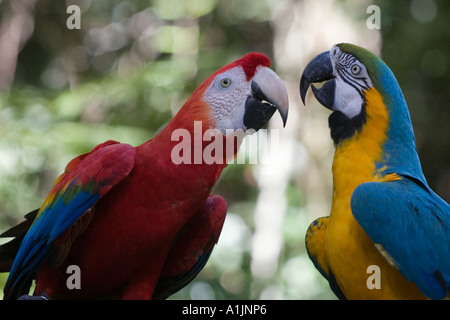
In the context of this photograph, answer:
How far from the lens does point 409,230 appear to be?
1.52m

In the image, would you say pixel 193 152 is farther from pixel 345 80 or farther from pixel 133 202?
pixel 345 80

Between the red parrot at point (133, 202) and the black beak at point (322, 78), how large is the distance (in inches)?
6.4

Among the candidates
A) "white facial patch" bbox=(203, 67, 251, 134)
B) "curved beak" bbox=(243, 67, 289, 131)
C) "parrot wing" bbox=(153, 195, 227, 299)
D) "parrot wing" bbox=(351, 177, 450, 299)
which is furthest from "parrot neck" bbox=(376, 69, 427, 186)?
"parrot wing" bbox=(153, 195, 227, 299)

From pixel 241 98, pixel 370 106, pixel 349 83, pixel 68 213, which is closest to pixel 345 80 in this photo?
pixel 349 83

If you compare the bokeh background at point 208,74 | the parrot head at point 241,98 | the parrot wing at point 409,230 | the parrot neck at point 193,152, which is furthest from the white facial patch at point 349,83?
the bokeh background at point 208,74

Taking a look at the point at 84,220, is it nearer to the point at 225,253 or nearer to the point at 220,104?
the point at 220,104

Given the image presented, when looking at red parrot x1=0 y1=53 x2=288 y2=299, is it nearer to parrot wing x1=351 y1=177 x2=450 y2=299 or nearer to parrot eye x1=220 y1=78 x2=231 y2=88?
parrot eye x1=220 y1=78 x2=231 y2=88

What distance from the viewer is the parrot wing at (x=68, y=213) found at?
158 centimetres

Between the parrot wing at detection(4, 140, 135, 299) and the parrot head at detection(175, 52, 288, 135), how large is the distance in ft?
1.01

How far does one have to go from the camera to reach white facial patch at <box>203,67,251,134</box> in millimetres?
1689

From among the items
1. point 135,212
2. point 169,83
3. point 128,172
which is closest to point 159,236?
point 135,212

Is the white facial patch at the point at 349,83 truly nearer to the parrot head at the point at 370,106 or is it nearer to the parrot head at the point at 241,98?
the parrot head at the point at 370,106

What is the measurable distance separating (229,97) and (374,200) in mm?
600
